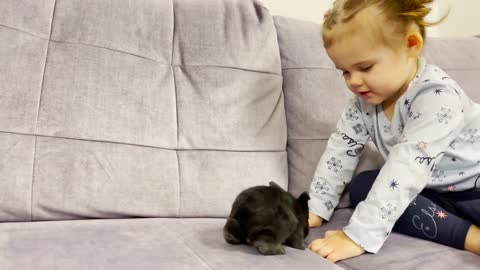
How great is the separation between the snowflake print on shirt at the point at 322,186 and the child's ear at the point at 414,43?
355 mm

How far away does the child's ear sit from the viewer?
3.28 feet

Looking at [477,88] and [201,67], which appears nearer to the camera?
[201,67]

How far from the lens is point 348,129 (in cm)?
117

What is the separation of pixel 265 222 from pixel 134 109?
17.0 inches

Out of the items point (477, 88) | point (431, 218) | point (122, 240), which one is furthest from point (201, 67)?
point (477, 88)

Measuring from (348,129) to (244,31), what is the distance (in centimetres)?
37

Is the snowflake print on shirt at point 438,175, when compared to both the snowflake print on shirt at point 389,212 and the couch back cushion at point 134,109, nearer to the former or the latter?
the snowflake print on shirt at point 389,212

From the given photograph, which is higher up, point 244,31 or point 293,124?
point 244,31

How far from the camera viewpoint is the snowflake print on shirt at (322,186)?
1.13 m

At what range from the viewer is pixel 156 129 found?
1066mm

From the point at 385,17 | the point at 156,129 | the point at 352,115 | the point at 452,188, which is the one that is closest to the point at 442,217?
the point at 452,188

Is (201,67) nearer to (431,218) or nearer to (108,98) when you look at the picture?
(108,98)

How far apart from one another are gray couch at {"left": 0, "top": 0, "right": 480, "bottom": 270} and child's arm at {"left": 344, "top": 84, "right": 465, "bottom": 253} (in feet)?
→ 0.18

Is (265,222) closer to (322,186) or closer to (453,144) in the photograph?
(322,186)
